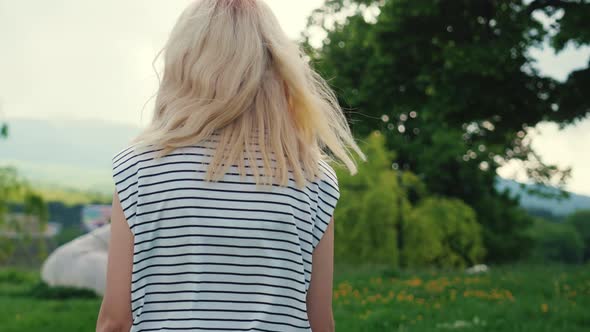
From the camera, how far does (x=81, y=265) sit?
404 inches

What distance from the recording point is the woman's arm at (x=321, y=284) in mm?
1988

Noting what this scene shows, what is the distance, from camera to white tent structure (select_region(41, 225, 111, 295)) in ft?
33.2

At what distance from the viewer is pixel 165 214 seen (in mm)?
1840

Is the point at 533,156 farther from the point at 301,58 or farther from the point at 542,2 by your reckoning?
the point at 301,58

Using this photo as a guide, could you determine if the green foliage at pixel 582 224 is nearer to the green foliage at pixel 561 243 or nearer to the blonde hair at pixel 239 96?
the green foliage at pixel 561 243

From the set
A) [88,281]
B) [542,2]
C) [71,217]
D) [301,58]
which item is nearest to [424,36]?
[542,2]

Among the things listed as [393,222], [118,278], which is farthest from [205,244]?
[393,222]

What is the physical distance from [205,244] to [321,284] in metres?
0.37

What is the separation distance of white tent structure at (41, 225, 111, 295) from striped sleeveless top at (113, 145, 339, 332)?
8454 millimetres

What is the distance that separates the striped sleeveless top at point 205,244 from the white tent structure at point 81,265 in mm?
8454

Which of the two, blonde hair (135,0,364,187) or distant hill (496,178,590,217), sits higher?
distant hill (496,178,590,217)

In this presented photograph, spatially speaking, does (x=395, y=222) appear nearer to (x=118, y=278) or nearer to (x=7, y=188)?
(x=7, y=188)

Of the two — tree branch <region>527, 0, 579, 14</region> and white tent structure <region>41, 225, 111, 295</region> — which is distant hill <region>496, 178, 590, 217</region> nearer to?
tree branch <region>527, 0, 579, 14</region>

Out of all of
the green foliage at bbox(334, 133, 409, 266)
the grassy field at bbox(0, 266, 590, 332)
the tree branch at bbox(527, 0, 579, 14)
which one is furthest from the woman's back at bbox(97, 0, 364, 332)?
the green foliage at bbox(334, 133, 409, 266)
